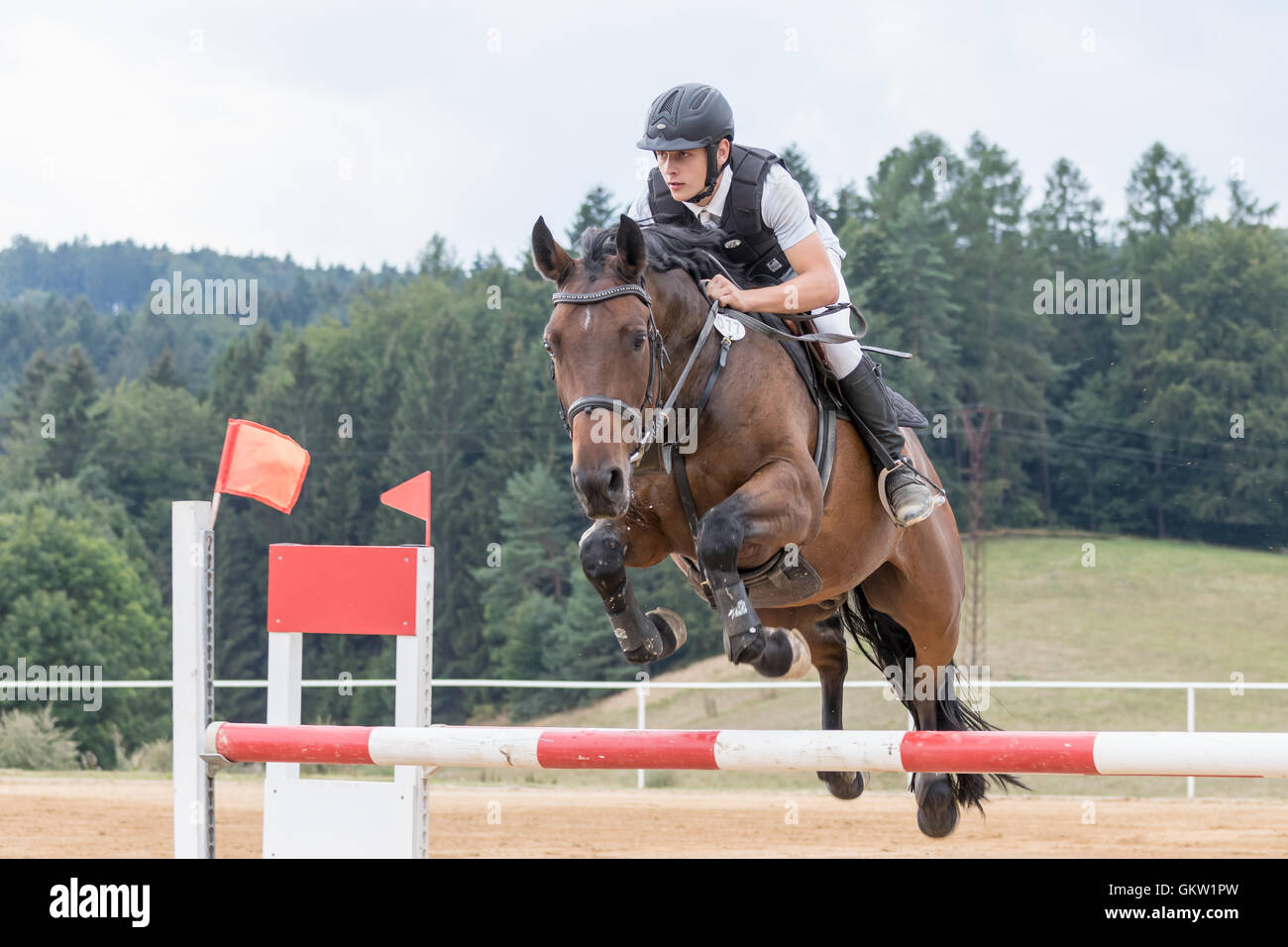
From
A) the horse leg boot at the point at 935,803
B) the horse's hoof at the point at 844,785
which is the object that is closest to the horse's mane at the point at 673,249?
the horse's hoof at the point at 844,785

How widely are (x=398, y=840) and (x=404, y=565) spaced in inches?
38.0

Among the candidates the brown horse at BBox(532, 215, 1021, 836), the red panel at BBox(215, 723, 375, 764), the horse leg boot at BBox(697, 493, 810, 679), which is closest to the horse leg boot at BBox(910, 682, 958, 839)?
A: the brown horse at BBox(532, 215, 1021, 836)

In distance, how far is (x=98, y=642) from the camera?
37.7 meters

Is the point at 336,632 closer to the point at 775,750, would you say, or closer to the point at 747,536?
the point at 747,536

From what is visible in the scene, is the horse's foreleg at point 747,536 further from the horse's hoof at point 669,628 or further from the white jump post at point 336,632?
the white jump post at point 336,632

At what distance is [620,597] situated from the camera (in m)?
4.13

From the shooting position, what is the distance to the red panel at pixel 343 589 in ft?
15.3

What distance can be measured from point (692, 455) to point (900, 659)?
186 centimetres

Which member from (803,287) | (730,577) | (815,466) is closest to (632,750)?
(730,577)

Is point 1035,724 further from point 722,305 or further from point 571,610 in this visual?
point 722,305

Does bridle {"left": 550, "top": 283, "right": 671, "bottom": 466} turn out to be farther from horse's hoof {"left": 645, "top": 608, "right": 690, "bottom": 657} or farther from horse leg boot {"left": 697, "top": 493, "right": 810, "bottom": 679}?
horse's hoof {"left": 645, "top": 608, "right": 690, "bottom": 657}

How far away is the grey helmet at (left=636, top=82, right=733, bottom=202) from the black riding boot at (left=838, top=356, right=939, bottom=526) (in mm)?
922
